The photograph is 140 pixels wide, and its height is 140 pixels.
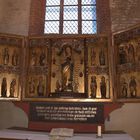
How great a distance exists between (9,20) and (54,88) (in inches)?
138

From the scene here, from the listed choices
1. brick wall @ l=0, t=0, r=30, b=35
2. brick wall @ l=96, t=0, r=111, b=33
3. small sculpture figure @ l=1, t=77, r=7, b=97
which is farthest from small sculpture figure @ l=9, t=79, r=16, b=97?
brick wall @ l=96, t=0, r=111, b=33

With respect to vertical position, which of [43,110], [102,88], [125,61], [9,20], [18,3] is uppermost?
[18,3]

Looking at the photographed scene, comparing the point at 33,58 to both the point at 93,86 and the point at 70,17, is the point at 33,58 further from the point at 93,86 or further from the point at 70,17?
the point at 70,17

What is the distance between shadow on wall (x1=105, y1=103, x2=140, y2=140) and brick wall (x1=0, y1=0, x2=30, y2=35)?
170 inches

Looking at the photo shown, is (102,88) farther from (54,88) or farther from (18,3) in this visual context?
(18,3)

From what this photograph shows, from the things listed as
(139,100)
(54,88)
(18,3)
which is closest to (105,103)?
(139,100)

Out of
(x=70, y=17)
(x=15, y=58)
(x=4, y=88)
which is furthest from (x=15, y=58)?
(x=70, y=17)

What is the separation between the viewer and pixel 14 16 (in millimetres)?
8516

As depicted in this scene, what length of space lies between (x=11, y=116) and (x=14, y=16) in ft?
12.7

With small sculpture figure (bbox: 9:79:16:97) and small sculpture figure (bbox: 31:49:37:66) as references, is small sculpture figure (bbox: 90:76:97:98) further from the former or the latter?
small sculpture figure (bbox: 9:79:16:97)

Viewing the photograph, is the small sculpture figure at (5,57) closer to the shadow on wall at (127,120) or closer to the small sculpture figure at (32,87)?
the small sculpture figure at (32,87)

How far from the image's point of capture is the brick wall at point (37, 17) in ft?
27.7

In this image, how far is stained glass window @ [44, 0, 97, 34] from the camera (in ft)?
28.7

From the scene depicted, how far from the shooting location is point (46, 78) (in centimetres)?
643
